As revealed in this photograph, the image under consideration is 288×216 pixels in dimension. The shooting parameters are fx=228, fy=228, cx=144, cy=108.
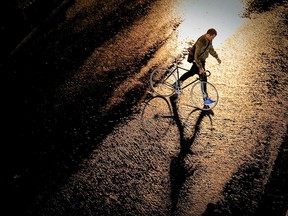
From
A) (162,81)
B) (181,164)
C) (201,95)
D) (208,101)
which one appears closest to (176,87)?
(162,81)

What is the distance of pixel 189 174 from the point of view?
17.2ft

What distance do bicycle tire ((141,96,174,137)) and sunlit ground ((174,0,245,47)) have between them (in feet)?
9.40

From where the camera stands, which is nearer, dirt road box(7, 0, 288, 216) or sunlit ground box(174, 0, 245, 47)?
dirt road box(7, 0, 288, 216)

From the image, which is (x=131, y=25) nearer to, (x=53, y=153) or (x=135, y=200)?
(x=53, y=153)

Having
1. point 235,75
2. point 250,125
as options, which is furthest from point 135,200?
→ point 235,75

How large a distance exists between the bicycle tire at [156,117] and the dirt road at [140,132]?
12 centimetres

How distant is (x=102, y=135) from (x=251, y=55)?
5382mm

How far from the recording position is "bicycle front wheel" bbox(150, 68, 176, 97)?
674cm

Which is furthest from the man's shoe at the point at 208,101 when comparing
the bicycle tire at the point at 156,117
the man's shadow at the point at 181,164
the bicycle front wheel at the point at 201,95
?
the bicycle tire at the point at 156,117

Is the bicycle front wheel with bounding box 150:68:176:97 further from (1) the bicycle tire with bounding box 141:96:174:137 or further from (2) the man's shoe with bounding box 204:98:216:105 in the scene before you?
(2) the man's shoe with bounding box 204:98:216:105

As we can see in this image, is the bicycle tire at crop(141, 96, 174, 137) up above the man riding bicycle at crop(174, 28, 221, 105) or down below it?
below

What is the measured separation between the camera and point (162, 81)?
7.01m

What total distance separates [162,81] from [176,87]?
0.67 m

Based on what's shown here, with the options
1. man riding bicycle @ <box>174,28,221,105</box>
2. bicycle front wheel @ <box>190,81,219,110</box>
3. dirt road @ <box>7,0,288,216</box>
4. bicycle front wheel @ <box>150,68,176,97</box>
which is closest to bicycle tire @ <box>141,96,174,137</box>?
dirt road @ <box>7,0,288,216</box>
